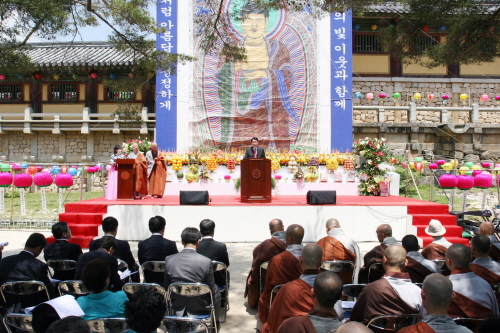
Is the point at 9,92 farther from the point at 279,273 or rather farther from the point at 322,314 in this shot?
the point at 322,314

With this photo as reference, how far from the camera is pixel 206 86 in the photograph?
13984 mm

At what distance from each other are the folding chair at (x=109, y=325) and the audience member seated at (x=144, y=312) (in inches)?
15.2

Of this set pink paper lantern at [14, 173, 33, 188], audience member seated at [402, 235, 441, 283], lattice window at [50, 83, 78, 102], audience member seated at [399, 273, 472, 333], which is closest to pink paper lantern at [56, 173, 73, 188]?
pink paper lantern at [14, 173, 33, 188]

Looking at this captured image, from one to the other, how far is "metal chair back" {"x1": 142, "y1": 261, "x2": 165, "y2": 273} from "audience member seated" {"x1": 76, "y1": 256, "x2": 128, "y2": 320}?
1.23 meters

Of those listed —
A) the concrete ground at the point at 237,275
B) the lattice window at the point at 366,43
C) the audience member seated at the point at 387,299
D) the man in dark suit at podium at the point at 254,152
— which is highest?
the lattice window at the point at 366,43

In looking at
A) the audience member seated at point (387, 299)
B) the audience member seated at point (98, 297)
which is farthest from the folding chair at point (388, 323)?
the audience member seated at point (98, 297)

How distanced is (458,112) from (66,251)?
16797mm

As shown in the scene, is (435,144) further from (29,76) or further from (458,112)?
(29,76)

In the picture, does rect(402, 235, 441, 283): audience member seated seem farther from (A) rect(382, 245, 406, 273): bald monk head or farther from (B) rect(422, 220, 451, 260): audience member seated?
(A) rect(382, 245, 406, 273): bald monk head

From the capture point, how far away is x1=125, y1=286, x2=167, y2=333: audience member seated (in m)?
2.20

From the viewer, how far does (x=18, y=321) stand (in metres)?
2.65

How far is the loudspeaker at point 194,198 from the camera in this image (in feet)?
27.6

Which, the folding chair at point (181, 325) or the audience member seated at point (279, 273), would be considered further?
the audience member seated at point (279, 273)

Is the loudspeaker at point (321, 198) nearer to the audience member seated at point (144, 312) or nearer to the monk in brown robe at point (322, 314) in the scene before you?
the monk in brown robe at point (322, 314)
